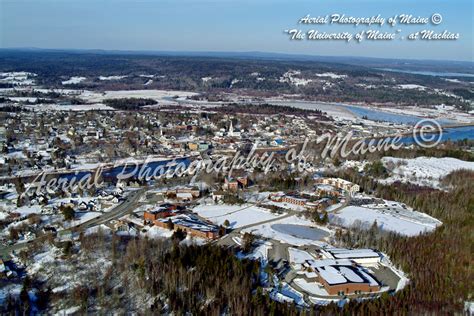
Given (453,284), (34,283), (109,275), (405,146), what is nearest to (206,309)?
(109,275)

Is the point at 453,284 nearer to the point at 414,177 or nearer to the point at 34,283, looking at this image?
the point at 34,283

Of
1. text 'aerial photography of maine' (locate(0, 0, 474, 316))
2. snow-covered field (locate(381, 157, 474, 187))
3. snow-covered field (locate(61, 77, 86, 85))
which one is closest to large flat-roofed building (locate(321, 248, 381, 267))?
text 'aerial photography of maine' (locate(0, 0, 474, 316))

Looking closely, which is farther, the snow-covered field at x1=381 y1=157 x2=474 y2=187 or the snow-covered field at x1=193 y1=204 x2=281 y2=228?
the snow-covered field at x1=381 y1=157 x2=474 y2=187

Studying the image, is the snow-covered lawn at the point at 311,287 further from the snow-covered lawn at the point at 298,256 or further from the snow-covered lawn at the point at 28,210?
the snow-covered lawn at the point at 28,210

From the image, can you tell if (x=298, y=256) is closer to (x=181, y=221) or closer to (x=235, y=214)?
(x=181, y=221)

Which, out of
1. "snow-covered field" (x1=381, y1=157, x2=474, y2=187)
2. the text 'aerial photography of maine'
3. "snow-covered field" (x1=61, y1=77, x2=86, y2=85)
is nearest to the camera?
the text 'aerial photography of maine'

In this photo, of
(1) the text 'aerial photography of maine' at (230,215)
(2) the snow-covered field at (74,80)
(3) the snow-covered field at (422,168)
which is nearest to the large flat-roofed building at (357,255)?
(1) the text 'aerial photography of maine' at (230,215)

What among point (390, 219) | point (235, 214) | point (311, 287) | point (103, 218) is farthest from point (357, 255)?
point (103, 218)

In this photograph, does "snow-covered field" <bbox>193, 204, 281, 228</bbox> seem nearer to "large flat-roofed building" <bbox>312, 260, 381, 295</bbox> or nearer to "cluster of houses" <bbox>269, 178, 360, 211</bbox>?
"cluster of houses" <bbox>269, 178, 360, 211</bbox>
